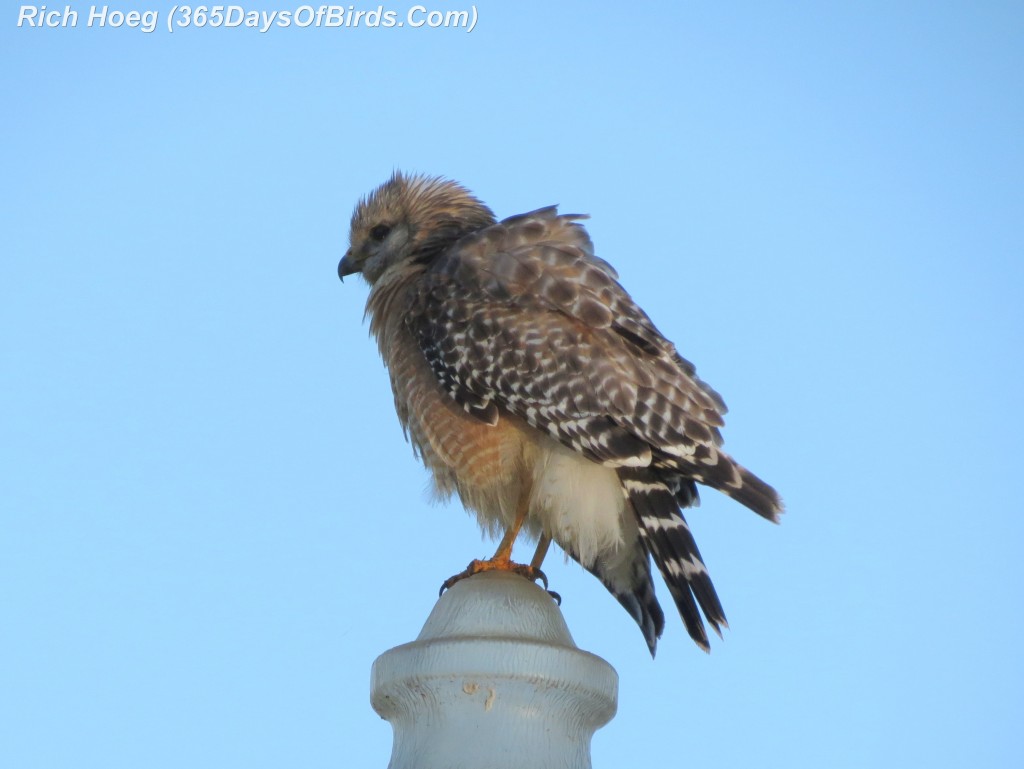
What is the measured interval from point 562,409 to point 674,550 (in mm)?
766

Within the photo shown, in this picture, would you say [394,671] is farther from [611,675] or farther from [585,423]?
[585,423]

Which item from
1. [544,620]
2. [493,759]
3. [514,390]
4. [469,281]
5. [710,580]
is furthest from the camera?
[469,281]

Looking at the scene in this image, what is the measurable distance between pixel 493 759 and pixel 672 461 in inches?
81.1

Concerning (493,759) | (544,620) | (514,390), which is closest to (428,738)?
(493,759)

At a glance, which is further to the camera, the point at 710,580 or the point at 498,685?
the point at 710,580

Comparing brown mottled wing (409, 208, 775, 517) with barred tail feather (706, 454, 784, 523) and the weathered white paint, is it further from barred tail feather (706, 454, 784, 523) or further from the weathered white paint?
the weathered white paint

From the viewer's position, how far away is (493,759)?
9.57ft

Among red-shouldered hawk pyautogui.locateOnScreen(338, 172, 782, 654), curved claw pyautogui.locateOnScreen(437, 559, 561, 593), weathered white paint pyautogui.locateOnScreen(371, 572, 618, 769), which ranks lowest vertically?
weathered white paint pyautogui.locateOnScreen(371, 572, 618, 769)

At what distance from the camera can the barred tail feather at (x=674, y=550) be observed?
442 centimetres

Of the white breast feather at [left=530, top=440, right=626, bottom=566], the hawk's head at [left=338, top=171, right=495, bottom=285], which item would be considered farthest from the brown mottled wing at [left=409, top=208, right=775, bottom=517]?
the hawk's head at [left=338, top=171, right=495, bottom=285]

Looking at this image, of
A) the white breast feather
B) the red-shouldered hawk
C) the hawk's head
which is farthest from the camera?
the hawk's head

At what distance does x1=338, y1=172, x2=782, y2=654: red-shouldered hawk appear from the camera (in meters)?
4.79

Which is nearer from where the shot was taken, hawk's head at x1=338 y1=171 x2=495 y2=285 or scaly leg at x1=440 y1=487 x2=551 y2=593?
scaly leg at x1=440 y1=487 x2=551 y2=593

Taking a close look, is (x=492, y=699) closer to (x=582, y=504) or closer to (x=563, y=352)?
(x=582, y=504)
